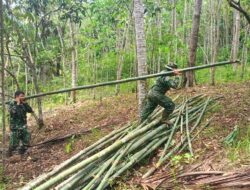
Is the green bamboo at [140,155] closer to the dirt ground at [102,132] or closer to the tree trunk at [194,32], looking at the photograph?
the dirt ground at [102,132]

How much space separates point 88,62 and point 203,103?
400 inches

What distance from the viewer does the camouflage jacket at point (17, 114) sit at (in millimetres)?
7816

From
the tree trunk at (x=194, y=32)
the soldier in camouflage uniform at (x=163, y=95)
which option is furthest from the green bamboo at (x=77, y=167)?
the tree trunk at (x=194, y=32)

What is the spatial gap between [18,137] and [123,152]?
3558 mm

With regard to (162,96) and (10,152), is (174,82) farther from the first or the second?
(10,152)

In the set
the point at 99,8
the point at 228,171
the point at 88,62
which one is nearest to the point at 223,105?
the point at 228,171

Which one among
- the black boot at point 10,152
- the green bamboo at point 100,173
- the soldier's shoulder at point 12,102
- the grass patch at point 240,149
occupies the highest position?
the soldier's shoulder at point 12,102

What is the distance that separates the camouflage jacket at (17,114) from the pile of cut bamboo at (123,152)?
8.22 feet

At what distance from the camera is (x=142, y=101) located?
6941 mm

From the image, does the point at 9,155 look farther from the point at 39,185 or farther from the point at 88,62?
the point at 88,62

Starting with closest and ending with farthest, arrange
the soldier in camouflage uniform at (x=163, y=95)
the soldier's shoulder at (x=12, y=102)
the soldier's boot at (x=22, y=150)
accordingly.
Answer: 1. the soldier in camouflage uniform at (x=163, y=95)
2. the soldier's shoulder at (x=12, y=102)
3. the soldier's boot at (x=22, y=150)

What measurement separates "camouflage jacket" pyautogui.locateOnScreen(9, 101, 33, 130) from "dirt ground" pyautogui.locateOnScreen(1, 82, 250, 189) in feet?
2.21

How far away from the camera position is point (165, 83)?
21.3ft

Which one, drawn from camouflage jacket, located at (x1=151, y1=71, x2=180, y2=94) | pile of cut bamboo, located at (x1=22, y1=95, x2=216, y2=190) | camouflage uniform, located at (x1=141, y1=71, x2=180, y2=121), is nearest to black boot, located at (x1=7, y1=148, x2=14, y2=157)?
pile of cut bamboo, located at (x1=22, y1=95, x2=216, y2=190)
